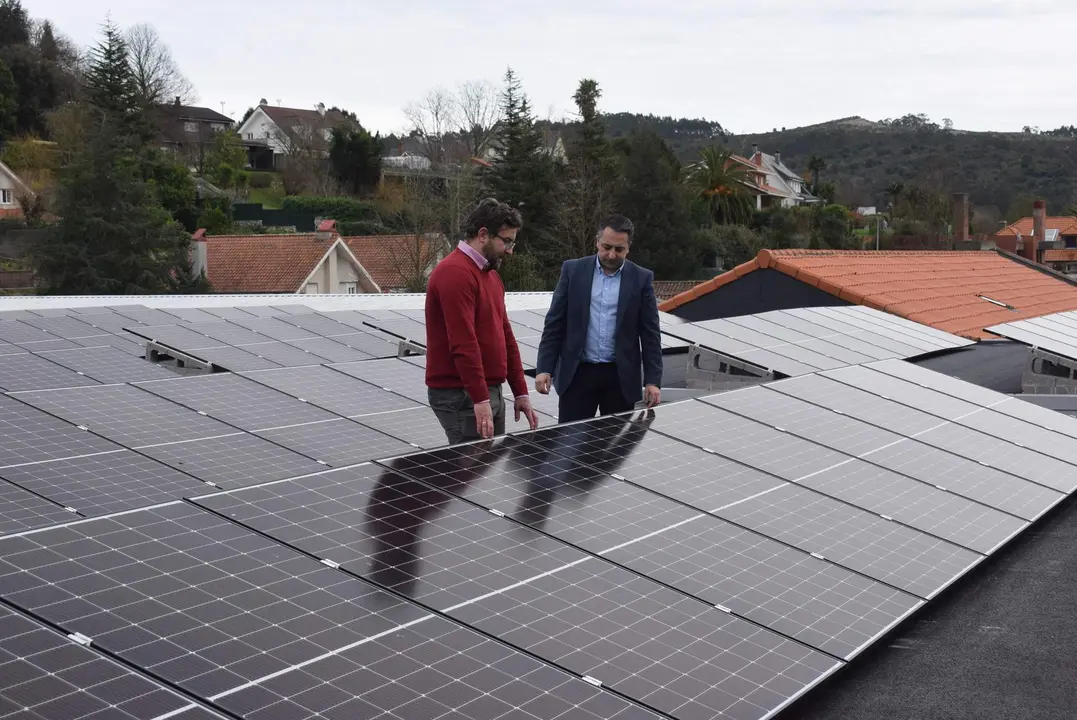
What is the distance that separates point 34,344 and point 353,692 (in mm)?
12507

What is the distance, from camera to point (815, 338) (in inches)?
645

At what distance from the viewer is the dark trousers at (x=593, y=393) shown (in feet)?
25.9

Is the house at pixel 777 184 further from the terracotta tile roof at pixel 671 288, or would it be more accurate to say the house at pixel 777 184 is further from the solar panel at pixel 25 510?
the solar panel at pixel 25 510

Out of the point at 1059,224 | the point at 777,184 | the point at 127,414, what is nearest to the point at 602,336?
the point at 127,414

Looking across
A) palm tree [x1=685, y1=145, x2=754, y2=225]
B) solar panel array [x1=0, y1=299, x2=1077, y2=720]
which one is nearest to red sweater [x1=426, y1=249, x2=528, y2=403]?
solar panel array [x1=0, y1=299, x2=1077, y2=720]

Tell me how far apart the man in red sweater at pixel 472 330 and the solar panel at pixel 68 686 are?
338 cm

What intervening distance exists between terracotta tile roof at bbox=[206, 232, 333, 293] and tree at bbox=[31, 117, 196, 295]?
8.91 feet

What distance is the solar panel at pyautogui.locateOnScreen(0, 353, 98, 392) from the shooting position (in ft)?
39.2

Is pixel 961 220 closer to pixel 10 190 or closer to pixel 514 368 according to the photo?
pixel 10 190

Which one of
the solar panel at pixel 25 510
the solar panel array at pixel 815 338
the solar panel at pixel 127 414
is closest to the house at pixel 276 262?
the solar panel array at pixel 815 338

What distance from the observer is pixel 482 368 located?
21.4ft

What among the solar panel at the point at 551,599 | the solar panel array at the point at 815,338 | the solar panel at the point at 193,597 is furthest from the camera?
the solar panel array at the point at 815,338

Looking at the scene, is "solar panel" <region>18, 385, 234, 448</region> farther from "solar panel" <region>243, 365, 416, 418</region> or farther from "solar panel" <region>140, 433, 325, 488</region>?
"solar panel" <region>243, 365, 416, 418</region>

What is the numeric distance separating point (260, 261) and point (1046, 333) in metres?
44.9
